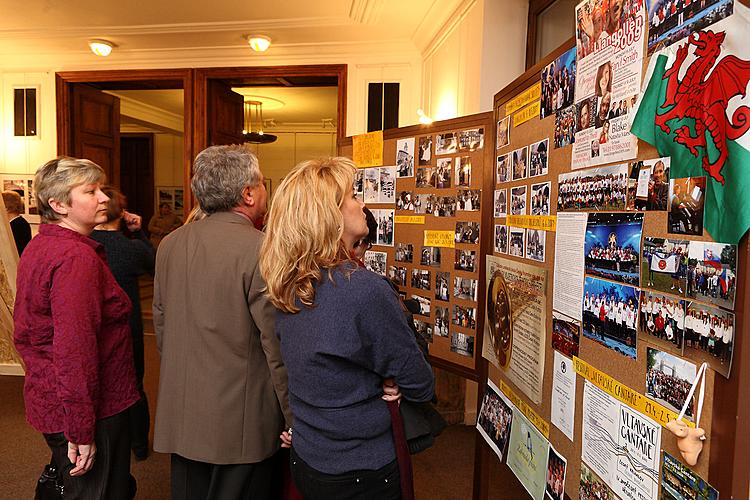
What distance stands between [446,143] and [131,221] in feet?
6.08

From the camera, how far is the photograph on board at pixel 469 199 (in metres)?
2.21

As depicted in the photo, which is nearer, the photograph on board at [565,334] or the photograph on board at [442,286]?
the photograph on board at [565,334]

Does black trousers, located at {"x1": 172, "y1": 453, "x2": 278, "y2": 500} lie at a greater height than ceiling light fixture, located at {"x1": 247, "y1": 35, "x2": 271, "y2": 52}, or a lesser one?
lesser

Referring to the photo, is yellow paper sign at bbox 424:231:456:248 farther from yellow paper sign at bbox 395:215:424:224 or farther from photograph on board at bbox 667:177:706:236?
photograph on board at bbox 667:177:706:236

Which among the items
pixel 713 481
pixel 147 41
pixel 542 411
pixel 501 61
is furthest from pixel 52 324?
pixel 147 41

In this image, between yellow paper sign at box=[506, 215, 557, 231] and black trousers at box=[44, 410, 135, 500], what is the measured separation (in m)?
1.48

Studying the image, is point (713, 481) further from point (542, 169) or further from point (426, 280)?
point (426, 280)

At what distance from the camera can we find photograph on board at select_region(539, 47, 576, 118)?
52.2 inches

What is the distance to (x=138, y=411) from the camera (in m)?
3.26

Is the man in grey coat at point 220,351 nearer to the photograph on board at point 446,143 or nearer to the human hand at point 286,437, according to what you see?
the human hand at point 286,437

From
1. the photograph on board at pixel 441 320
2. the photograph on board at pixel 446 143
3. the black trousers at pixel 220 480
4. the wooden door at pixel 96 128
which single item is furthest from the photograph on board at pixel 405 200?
the wooden door at pixel 96 128

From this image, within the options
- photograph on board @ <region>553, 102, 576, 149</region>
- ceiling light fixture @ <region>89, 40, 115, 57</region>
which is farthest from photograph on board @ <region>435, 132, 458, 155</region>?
ceiling light fixture @ <region>89, 40, 115, 57</region>

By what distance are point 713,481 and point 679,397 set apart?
5.3 inches

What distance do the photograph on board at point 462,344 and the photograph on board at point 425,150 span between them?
817 millimetres
